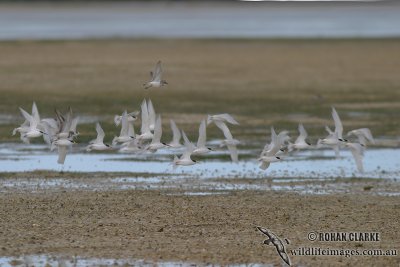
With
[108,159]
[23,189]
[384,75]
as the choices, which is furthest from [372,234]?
[384,75]

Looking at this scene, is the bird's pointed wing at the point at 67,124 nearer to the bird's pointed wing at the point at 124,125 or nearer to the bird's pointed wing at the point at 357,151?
the bird's pointed wing at the point at 124,125

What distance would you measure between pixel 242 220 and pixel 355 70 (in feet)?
95.1

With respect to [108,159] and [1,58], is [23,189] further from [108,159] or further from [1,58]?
[1,58]

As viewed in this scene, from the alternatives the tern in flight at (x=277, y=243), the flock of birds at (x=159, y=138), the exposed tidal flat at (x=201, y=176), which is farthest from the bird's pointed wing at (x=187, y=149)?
the tern in flight at (x=277, y=243)

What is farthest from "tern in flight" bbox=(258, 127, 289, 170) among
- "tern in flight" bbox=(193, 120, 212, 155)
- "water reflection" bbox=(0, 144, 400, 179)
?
"water reflection" bbox=(0, 144, 400, 179)

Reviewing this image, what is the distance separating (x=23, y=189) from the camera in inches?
807

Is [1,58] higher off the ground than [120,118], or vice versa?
[1,58]

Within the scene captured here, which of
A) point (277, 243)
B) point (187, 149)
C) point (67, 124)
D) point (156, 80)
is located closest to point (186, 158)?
point (187, 149)

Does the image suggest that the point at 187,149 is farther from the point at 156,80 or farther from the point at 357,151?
the point at 357,151

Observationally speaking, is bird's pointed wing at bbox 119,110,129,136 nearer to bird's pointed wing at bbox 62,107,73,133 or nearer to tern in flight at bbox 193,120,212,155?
bird's pointed wing at bbox 62,107,73,133

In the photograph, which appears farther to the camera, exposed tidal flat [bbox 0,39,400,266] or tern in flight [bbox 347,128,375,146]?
tern in flight [bbox 347,128,375,146]

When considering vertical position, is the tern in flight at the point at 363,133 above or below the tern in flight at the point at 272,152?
above

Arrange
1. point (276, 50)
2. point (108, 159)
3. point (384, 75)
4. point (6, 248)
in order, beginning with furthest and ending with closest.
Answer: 1. point (276, 50)
2. point (384, 75)
3. point (108, 159)
4. point (6, 248)

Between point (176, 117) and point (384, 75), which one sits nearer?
point (176, 117)
